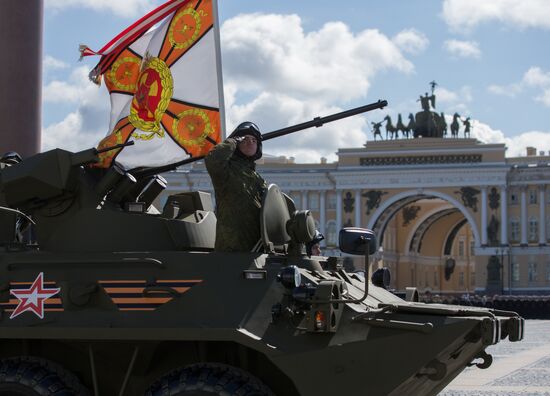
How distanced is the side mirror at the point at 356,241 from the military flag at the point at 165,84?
103 inches

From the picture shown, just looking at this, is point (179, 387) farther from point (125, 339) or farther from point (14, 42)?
point (14, 42)

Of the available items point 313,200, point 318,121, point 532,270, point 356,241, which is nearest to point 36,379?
point 356,241

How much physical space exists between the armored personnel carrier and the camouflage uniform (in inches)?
5.4

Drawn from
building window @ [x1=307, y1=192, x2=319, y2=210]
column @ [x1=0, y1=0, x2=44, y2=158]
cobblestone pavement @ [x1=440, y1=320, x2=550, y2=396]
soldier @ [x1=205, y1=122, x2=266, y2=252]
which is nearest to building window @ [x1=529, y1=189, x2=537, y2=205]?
building window @ [x1=307, y1=192, x2=319, y2=210]

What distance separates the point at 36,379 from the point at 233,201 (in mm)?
1842

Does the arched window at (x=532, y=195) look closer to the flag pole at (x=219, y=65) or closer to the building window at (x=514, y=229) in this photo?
the building window at (x=514, y=229)

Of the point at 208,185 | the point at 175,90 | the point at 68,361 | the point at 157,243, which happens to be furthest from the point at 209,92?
the point at 208,185

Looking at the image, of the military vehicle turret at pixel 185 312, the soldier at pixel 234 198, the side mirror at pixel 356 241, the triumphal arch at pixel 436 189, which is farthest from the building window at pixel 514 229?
the side mirror at pixel 356 241

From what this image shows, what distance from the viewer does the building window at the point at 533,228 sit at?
76.8 metres

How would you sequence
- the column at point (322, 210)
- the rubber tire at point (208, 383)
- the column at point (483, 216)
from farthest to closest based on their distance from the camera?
the column at point (322, 210), the column at point (483, 216), the rubber tire at point (208, 383)

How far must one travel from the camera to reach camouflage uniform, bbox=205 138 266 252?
747cm

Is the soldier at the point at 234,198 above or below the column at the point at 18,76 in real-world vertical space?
below

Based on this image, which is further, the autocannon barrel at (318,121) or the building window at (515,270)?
the building window at (515,270)

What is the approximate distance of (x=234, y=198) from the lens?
757cm
